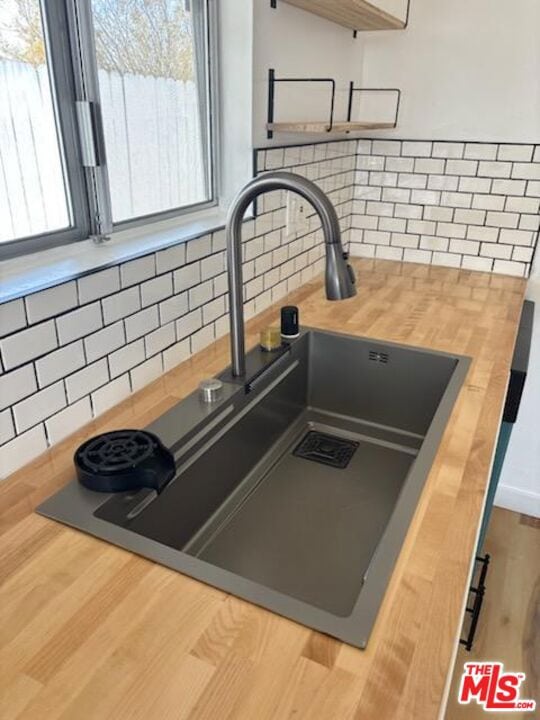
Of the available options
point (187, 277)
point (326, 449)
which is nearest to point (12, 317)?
point (187, 277)

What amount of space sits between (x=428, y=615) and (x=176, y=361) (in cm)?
80

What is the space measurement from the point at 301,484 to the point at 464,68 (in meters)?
1.61

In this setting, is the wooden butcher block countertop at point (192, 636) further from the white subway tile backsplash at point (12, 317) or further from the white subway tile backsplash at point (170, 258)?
the white subway tile backsplash at point (170, 258)

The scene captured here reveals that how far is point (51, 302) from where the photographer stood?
90 centimetres

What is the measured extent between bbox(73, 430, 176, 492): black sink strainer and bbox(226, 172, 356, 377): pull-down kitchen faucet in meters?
0.33

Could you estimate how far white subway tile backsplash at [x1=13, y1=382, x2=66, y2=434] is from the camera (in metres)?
0.89

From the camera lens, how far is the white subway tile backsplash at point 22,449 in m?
0.88

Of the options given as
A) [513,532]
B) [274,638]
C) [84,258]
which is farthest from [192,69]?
[513,532]

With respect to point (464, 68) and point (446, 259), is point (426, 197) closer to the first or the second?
point (446, 259)

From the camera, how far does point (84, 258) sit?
1.04 m

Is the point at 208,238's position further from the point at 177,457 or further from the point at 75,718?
the point at 75,718

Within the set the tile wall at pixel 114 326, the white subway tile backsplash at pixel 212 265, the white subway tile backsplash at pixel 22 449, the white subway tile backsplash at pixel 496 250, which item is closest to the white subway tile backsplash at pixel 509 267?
the white subway tile backsplash at pixel 496 250

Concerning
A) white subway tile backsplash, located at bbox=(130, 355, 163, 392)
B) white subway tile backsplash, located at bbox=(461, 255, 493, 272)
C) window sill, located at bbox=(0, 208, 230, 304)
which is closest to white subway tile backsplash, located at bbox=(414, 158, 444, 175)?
white subway tile backsplash, located at bbox=(461, 255, 493, 272)

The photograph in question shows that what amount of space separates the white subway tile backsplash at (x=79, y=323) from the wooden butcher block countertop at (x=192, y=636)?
0.20 metres
